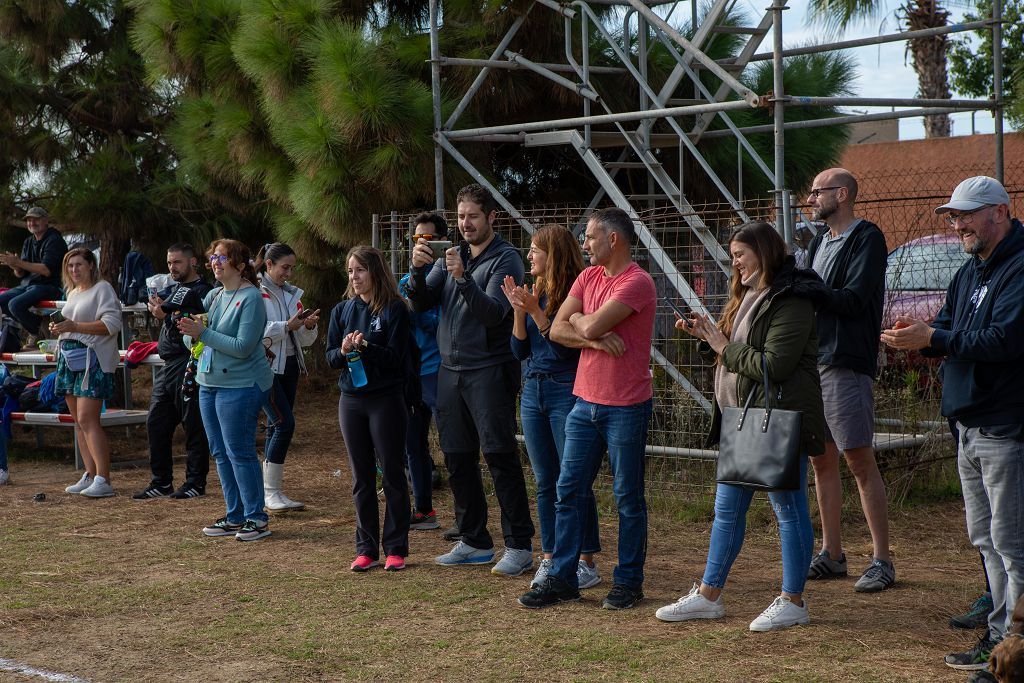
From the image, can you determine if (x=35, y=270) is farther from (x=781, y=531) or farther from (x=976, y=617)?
(x=976, y=617)

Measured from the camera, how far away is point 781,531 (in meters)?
4.77

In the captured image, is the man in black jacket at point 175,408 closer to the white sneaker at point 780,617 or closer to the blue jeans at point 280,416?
the blue jeans at point 280,416

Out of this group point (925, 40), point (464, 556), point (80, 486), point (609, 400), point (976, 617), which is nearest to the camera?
point (976, 617)

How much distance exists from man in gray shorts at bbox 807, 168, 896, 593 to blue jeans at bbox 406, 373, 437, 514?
2507 millimetres

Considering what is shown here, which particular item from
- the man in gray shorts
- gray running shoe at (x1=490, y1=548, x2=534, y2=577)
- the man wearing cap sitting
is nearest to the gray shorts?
the man in gray shorts

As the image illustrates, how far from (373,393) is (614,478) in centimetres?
144

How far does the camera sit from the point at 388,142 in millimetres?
8680

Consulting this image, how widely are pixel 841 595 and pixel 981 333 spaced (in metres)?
1.81

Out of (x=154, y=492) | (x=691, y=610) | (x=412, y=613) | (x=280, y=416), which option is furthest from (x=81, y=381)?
(x=691, y=610)

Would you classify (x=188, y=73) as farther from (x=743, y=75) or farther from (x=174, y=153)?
(x=743, y=75)

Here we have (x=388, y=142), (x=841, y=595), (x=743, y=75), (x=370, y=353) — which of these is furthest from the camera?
(x=743, y=75)

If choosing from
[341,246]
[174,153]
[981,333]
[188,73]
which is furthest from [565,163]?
[981,333]

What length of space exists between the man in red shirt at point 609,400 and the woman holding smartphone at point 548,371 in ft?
0.47

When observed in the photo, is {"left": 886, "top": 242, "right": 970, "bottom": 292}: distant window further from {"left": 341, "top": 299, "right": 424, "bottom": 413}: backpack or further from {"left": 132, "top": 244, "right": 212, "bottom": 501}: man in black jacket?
{"left": 132, "top": 244, "right": 212, "bottom": 501}: man in black jacket
